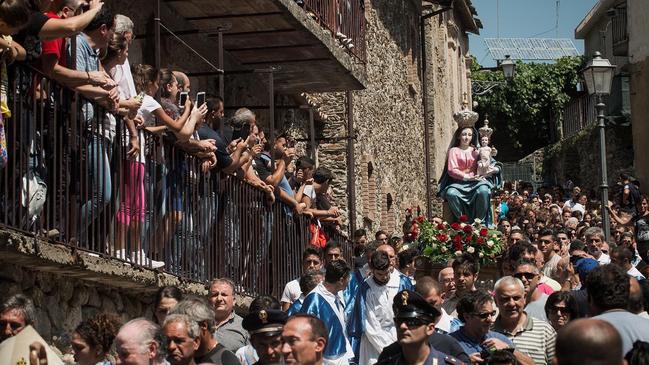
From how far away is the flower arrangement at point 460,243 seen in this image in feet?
58.4

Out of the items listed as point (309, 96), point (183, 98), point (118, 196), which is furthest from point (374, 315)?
point (309, 96)

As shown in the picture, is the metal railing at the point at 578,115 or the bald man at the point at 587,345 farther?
the metal railing at the point at 578,115

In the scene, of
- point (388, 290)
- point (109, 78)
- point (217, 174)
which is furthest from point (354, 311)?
point (109, 78)

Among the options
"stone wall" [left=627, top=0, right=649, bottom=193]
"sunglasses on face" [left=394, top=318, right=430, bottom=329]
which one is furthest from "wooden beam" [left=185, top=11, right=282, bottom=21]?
"stone wall" [left=627, top=0, right=649, bottom=193]

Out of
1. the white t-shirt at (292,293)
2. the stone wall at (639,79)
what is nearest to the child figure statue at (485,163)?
the white t-shirt at (292,293)

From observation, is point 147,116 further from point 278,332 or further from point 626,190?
point 626,190

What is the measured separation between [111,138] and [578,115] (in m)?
41.3

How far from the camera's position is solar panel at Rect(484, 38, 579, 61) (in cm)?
6569

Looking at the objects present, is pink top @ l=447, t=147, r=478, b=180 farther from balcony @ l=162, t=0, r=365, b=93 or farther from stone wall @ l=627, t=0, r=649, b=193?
stone wall @ l=627, t=0, r=649, b=193

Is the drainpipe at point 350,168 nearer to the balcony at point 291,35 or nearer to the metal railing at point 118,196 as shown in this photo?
the balcony at point 291,35

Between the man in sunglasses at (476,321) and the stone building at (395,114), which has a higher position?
the stone building at (395,114)

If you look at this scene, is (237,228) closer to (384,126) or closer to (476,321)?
(476,321)

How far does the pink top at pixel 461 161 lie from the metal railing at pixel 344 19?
1.99m

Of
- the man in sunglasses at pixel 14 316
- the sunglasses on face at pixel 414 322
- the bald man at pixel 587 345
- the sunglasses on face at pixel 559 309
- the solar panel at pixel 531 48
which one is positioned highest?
the solar panel at pixel 531 48
